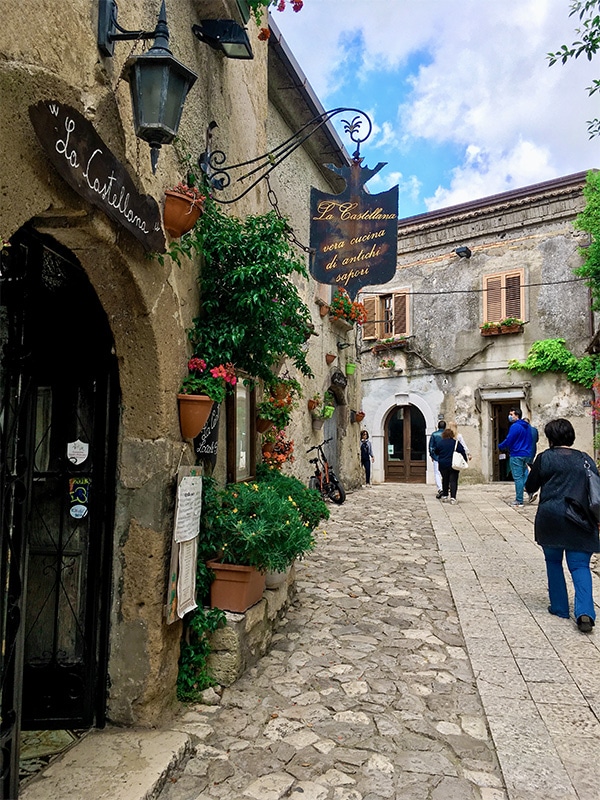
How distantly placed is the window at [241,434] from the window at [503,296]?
41.4ft

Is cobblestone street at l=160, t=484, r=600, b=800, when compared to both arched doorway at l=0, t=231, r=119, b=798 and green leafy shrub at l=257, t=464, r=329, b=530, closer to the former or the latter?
arched doorway at l=0, t=231, r=119, b=798

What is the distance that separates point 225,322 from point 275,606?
6.86 ft

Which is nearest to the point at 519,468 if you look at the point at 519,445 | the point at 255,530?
the point at 519,445

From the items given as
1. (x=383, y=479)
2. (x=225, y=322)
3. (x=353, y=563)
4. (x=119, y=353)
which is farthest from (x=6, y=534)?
(x=383, y=479)

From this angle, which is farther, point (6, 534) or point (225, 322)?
point (225, 322)

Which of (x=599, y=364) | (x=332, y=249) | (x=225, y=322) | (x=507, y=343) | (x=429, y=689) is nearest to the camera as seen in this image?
(x=429, y=689)

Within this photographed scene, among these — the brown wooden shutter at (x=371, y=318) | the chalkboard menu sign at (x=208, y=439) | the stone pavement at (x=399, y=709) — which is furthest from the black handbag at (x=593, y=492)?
the brown wooden shutter at (x=371, y=318)

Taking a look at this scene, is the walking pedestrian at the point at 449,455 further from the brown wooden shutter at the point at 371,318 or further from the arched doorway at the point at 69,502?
the arched doorway at the point at 69,502

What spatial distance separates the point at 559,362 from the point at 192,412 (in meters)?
13.6

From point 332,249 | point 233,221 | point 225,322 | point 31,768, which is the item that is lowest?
point 31,768

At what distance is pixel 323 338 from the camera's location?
1112 centimetres

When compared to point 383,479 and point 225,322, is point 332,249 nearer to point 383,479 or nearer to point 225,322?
point 225,322

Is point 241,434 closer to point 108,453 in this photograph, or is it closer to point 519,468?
point 108,453

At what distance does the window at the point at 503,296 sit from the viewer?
619 inches
